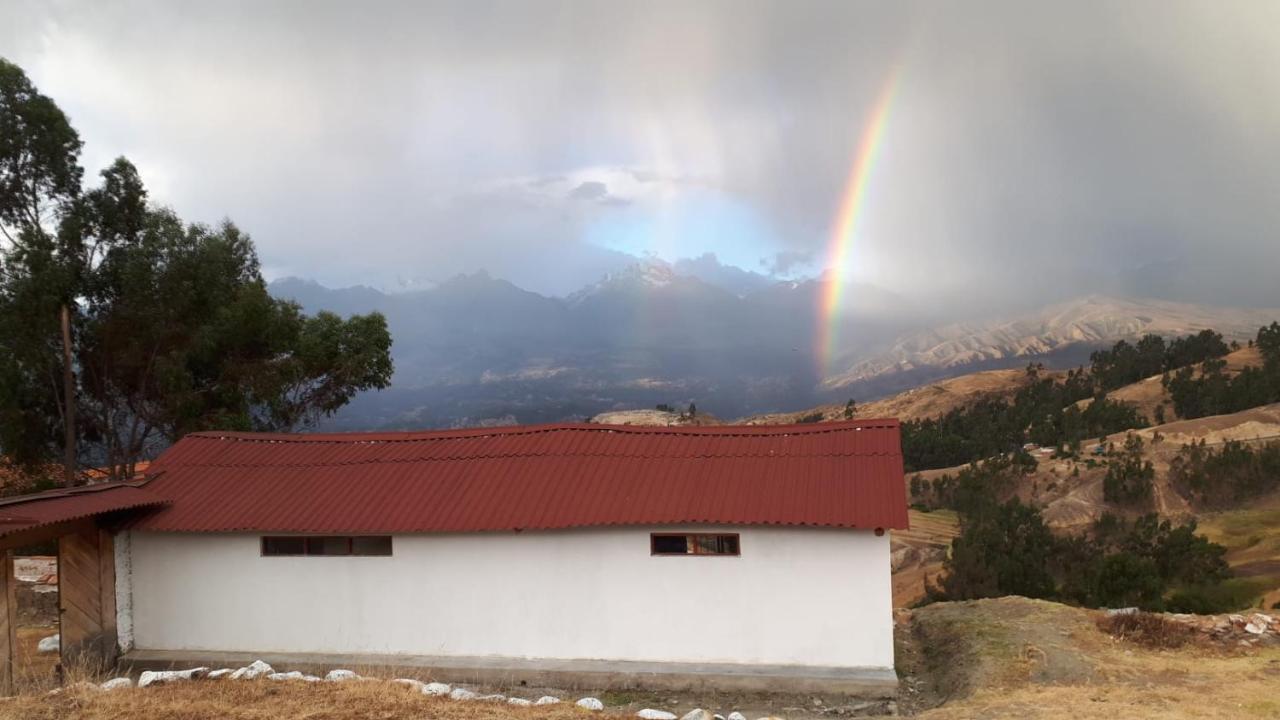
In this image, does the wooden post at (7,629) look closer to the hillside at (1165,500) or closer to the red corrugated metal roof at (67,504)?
the red corrugated metal roof at (67,504)

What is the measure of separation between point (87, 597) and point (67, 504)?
196cm

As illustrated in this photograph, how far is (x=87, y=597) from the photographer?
1478 centimetres

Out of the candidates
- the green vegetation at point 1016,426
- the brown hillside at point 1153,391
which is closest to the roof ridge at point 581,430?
the green vegetation at point 1016,426

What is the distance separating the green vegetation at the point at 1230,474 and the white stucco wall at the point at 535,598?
40.2 m

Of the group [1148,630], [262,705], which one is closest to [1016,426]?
[1148,630]

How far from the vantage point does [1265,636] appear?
14711mm

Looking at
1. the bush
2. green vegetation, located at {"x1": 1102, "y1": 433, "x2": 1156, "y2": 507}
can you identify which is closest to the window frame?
the bush

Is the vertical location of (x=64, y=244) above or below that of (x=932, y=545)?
above

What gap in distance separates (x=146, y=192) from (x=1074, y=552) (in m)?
35.3

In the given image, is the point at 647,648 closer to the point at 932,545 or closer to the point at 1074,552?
the point at 1074,552

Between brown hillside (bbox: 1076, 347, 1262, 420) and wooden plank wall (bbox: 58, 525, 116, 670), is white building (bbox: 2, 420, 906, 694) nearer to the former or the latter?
wooden plank wall (bbox: 58, 525, 116, 670)

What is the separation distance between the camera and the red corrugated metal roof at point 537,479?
1381cm

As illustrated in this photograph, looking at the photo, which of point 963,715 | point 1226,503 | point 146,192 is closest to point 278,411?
point 146,192

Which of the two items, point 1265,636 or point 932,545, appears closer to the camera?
point 1265,636
